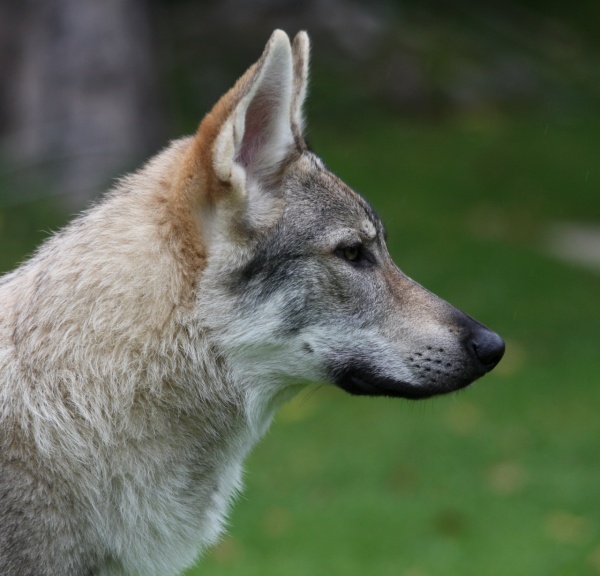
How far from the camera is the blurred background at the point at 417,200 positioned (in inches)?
350

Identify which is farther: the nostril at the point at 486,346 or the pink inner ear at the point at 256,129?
the nostril at the point at 486,346

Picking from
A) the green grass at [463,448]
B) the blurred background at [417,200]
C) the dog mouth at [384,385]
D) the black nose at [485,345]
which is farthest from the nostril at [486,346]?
the green grass at [463,448]

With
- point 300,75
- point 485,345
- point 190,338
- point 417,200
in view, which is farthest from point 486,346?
point 417,200

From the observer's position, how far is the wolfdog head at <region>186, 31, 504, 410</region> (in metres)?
4.38

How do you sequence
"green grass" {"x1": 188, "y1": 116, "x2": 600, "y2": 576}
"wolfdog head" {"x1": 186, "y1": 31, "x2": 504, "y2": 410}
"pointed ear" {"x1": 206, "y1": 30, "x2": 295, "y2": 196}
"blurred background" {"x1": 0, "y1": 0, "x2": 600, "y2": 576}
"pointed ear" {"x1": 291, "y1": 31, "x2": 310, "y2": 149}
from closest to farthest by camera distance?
"pointed ear" {"x1": 206, "y1": 30, "x2": 295, "y2": 196}, "wolfdog head" {"x1": 186, "y1": 31, "x2": 504, "y2": 410}, "pointed ear" {"x1": 291, "y1": 31, "x2": 310, "y2": 149}, "green grass" {"x1": 188, "y1": 116, "x2": 600, "y2": 576}, "blurred background" {"x1": 0, "y1": 0, "x2": 600, "y2": 576}

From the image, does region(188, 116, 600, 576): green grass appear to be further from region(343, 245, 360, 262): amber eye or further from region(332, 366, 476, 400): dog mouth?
region(343, 245, 360, 262): amber eye

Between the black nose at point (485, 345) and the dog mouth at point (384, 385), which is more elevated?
the black nose at point (485, 345)

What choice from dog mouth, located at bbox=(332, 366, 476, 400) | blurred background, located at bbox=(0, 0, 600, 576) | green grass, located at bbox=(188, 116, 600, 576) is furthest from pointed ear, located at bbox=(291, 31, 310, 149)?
green grass, located at bbox=(188, 116, 600, 576)

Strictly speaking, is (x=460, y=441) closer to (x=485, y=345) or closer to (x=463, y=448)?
(x=463, y=448)

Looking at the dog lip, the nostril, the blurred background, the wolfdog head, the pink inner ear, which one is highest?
the pink inner ear

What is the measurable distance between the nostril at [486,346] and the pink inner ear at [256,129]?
1163mm

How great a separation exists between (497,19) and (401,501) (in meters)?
18.8

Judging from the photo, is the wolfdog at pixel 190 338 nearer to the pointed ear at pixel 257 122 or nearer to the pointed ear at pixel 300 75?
the pointed ear at pixel 257 122

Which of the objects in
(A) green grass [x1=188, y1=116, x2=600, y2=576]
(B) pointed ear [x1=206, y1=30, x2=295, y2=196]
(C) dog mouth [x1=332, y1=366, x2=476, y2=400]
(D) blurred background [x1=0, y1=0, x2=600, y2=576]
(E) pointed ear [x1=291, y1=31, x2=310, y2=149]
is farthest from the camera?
(D) blurred background [x1=0, y1=0, x2=600, y2=576]
